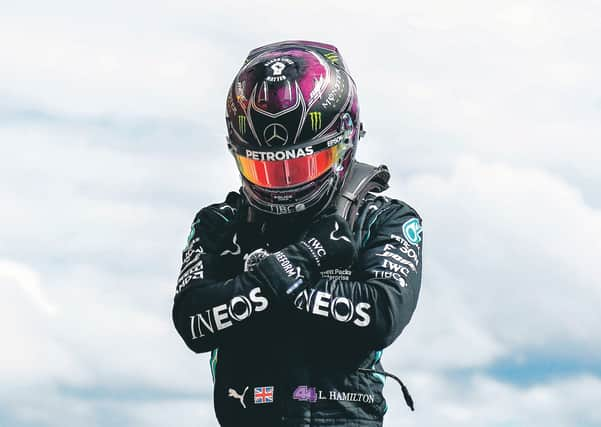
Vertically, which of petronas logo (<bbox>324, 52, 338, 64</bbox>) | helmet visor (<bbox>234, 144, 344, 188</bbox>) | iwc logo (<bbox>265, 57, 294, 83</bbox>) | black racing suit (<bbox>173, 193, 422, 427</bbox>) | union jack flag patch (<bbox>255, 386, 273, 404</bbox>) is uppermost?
petronas logo (<bbox>324, 52, 338, 64</bbox>)

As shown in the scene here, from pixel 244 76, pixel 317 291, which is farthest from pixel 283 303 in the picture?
pixel 244 76

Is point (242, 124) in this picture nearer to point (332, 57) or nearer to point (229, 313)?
point (332, 57)

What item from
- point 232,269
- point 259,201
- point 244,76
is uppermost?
point 244,76

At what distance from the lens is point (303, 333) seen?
7715 mm

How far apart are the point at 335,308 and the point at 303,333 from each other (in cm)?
38

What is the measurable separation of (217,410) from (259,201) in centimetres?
168

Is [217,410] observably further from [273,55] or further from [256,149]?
[273,55]

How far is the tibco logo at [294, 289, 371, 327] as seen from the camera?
7.50 meters

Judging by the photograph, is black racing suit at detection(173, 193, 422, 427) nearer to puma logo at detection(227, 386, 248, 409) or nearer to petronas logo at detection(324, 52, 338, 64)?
puma logo at detection(227, 386, 248, 409)

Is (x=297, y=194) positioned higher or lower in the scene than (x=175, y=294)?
higher

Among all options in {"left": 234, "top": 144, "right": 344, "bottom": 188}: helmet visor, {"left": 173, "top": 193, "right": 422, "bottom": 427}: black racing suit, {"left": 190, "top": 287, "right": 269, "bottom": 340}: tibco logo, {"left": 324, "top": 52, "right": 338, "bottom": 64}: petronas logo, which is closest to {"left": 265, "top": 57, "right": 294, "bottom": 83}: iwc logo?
{"left": 324, "top": 52, "right": 338, "bottom": 64}: petronas logo

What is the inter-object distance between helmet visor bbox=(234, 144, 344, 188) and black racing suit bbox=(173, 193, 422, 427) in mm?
631

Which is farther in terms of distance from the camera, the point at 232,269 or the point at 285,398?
the point at 232,269

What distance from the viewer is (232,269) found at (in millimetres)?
8156
